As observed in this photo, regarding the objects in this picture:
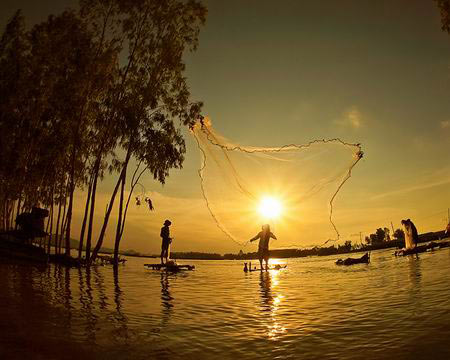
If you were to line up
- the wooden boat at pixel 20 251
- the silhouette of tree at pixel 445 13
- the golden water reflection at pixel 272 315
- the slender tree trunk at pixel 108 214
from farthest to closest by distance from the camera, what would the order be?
1. the slender tree trunk at pixel 108 214
2. the wooden boat at pixel 20 251
3. the silhouette of tree at pixel 445 13
4. the golden water reflection at pixel 272 315

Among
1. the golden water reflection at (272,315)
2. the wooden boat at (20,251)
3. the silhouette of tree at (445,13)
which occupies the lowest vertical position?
the golden water reflection at (272,315)

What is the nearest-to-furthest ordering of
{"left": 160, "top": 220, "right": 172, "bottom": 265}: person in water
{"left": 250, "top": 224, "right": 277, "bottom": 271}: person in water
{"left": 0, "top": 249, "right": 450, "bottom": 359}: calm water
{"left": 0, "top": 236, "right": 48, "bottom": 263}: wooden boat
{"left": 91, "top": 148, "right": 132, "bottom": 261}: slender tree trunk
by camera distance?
{"left": 0, "top": 249, "right": 450, "bottom": 359}: calm water → {"left": 0, "top": 236, "right": 48, "bottom": 263}: wooden boat → {"left": 250, "top": 224, "right": 277, "bottom": 271}: person in water → {"left": 160, "top": 220, "right": 172, "bottom": 265}: person in water → {"left": 91, "top": 148, "right": 132, "bottom": 261}: slender tree trunk

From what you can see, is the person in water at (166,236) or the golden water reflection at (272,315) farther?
the person in water at (166,236)

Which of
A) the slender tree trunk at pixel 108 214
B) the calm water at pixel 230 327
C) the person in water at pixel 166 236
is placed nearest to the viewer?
the calm water at pixel 230 327

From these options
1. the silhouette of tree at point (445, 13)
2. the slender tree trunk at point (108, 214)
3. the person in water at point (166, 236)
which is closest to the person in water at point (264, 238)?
the person in water at point (166, 236)

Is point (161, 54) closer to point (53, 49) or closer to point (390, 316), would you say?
point (53, 49)

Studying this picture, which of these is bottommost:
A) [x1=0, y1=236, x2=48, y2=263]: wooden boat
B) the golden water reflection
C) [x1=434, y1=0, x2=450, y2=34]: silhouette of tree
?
the golden water reflection

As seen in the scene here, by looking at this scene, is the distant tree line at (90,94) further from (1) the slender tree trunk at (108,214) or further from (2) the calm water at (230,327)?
(2) the calm water at (230,327)

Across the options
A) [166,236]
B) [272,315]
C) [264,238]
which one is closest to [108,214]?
[166,236]

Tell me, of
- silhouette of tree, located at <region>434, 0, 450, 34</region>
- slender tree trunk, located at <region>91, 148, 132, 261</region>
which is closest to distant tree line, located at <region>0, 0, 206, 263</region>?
slender tree trunk, located at <region>91, 148, 132, 261</region>

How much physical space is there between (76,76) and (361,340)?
109ft

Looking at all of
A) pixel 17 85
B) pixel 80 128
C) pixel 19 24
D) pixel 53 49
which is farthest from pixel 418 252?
pixel 19 24

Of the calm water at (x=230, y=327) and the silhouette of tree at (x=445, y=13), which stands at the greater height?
the silhouette of tree at (x=445, y=13)

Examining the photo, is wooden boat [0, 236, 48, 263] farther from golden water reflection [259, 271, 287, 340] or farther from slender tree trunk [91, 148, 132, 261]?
golden water reflection [259, 271, 287, 340]
